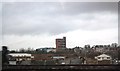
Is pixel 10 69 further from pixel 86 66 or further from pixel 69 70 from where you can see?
pixel 86 66

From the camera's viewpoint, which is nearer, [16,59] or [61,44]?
[16,59]

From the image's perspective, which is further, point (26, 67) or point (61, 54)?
point (61, 54)

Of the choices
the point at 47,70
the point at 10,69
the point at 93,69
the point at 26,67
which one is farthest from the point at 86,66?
the point at 10,69

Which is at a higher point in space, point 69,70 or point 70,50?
point 70,50

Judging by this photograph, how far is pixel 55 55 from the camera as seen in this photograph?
18531 mm

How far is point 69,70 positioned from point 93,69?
0.83 m

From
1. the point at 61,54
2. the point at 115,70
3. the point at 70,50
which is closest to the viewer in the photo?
the point at 115,70

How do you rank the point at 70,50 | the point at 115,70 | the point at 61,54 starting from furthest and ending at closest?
the point at 61,54, the point at 70,50, the point at 115,70

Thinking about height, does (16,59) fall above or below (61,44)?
below

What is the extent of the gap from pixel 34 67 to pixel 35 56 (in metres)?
7.69

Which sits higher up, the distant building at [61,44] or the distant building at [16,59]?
the distant building at [61,44]

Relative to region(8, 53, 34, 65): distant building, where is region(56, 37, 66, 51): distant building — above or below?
above

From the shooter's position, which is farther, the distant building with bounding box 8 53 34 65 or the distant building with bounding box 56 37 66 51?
the distant building with bounding box 56 37 66 51

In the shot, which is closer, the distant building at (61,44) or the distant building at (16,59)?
the distant building at (16,59)
